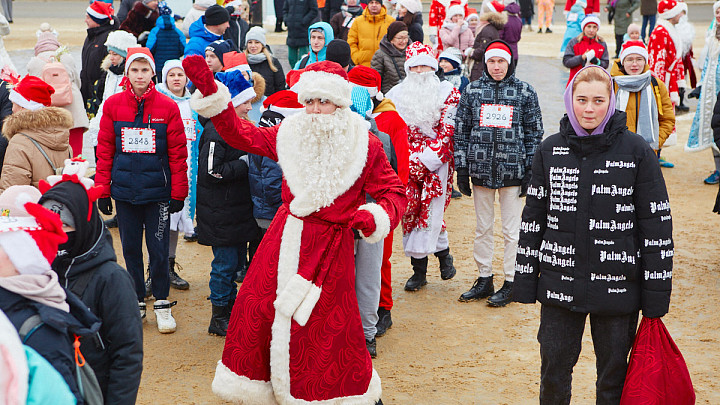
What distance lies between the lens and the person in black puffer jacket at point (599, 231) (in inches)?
163

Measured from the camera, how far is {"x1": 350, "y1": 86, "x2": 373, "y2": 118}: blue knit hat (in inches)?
226

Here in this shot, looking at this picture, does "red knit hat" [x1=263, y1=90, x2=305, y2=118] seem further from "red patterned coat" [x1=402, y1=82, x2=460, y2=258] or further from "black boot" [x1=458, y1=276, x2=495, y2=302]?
"black boot" [x1=458, y1=276, x2=495, y2=302]

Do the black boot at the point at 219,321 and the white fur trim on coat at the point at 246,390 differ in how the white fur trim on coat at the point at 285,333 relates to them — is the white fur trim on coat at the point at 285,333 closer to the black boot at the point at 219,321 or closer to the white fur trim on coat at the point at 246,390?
the white fur trim on coat at the point at 246,390

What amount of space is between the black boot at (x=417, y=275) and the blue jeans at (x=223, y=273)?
177 cm

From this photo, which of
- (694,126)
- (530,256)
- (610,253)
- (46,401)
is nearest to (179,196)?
(530,256)

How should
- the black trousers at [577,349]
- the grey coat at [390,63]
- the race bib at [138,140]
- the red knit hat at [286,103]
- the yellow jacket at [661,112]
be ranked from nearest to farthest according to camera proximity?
1. the black trousers at [577,349]
2. the red knit hat at [286,103]
3. the race bib at [138,140]
4. the yellow jacket at [661,112]
5. the grey coat at [390,63]

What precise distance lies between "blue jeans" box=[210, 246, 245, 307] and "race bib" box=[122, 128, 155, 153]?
90cm

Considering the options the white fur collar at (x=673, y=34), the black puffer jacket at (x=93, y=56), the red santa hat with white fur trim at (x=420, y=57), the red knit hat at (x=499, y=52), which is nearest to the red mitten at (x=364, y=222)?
the red knit hat at (x=499, y=52)

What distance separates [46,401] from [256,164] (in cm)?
344

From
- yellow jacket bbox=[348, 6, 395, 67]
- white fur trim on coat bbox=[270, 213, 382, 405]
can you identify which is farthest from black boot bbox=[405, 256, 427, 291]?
yellow jacket bbox=[348, 6, 395, 67]

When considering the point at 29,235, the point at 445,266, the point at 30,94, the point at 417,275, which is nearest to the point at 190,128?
the point at 30,94

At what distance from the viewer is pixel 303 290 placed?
4.43m

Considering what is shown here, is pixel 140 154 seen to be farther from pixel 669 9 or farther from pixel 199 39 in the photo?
pixel 669 9

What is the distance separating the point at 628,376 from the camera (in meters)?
4.19
